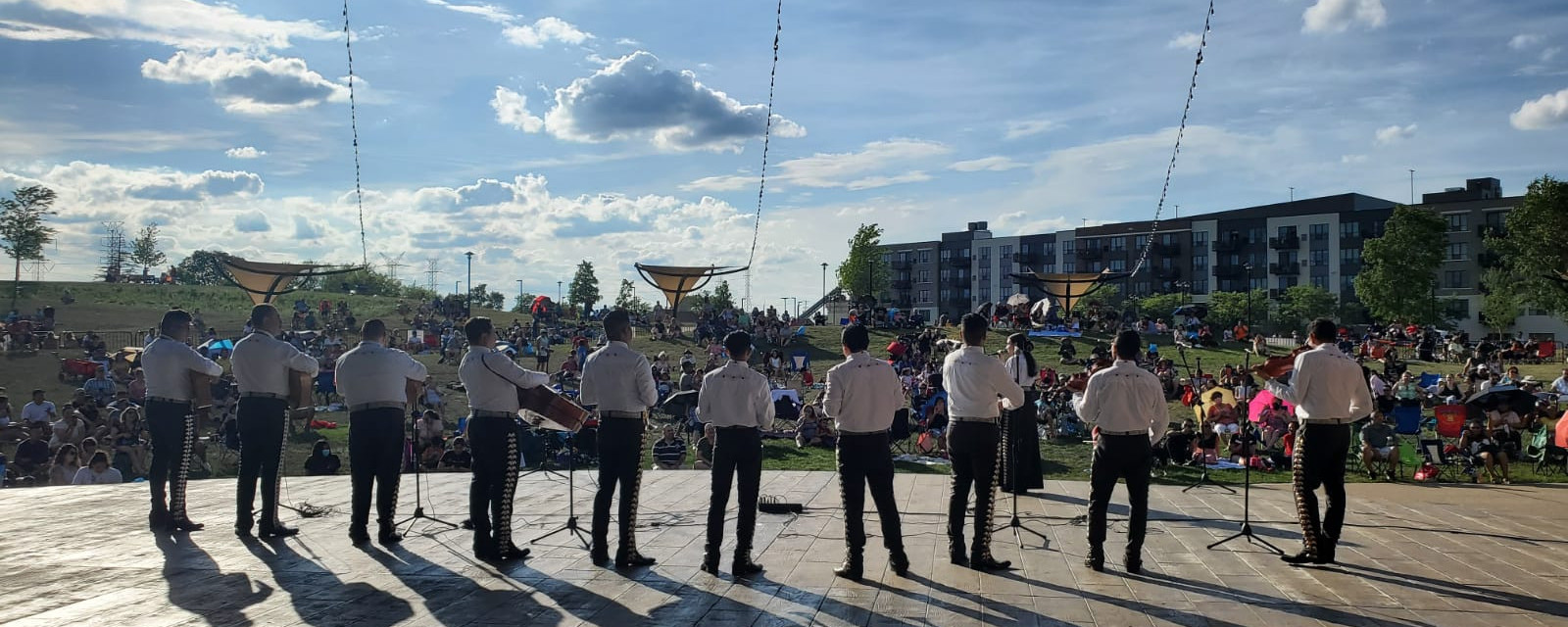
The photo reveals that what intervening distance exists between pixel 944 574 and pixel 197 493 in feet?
27.9

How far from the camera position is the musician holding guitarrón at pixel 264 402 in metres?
8.02

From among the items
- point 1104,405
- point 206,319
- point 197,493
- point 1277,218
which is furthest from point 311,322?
point 1277,218

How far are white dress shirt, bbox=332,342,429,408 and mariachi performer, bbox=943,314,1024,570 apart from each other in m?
3.85

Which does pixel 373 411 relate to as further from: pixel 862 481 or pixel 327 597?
pixel 862 481

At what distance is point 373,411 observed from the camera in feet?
25.4

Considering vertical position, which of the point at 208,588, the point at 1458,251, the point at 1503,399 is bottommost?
the point at 208,588

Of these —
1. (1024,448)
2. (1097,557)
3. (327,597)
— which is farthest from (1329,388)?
(327,597)

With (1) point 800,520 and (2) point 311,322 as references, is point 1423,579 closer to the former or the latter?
(1) point 800,520

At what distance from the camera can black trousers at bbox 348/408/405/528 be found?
774cm

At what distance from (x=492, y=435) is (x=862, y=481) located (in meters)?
2.61

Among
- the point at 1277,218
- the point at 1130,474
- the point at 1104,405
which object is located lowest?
the point at 1130,474

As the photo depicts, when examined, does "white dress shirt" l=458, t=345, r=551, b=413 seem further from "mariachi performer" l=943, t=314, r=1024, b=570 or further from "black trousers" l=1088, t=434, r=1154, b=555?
"black trousers" l=1088, t=434, r=1154, b=555

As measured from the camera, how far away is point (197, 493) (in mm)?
11242

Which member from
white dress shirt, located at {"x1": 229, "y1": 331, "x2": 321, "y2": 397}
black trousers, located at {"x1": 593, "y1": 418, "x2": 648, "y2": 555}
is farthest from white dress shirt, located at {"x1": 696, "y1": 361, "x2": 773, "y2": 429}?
white dress shirt, located at {"x1": 229, "y1": 331, "x2": 321, "y2": 397}
